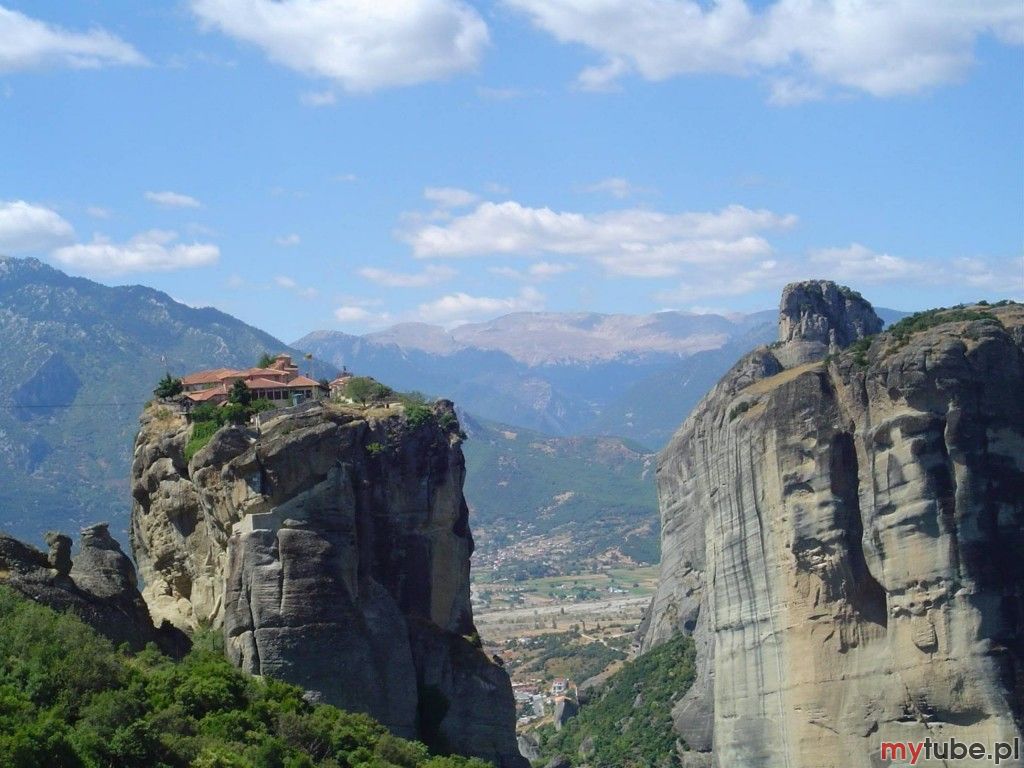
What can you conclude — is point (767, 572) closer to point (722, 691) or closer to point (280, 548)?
point (722, 691)

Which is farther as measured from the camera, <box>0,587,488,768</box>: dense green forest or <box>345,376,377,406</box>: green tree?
<box>345,376,377,406</box>: green tree

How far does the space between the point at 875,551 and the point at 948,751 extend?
22.3 feet

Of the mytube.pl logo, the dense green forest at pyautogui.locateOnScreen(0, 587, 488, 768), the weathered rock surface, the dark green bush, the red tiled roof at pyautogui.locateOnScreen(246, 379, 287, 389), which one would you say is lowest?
the mytube.pl logo

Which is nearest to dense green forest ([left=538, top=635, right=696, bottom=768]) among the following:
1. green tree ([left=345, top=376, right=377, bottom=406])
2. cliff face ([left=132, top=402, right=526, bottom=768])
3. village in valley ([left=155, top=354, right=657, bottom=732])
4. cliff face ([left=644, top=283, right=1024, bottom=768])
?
village in valley ([left=155, top=354, right=657, bottom=732])

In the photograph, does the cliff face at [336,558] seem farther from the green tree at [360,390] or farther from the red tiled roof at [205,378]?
the red tiled roof at [205,378]

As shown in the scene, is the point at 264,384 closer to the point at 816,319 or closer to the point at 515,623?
the point at 816,319

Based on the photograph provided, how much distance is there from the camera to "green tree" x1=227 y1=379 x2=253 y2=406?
52.8 meters

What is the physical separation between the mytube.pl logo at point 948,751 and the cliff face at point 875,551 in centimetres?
27

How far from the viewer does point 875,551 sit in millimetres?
56938

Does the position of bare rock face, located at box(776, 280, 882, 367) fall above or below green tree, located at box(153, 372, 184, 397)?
above

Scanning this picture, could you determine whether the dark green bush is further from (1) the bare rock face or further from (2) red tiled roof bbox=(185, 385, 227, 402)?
(1) the bare rock face

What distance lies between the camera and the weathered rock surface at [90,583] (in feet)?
131

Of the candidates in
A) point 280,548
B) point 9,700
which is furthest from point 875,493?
point 9,700

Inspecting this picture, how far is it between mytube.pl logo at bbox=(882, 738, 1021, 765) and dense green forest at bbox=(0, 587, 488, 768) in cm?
1901
